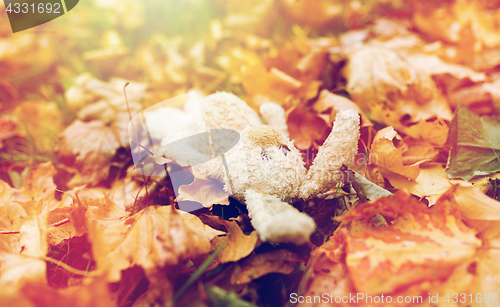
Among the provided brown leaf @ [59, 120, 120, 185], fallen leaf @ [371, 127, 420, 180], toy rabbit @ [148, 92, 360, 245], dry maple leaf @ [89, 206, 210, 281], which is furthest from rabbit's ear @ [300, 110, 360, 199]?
brown leaf @ [59, 120, 120, 185]

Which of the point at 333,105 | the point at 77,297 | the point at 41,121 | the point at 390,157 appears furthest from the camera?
the point at 41,121

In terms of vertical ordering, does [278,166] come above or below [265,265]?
above

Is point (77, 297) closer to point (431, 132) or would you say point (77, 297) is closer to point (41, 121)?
point (431, 132)

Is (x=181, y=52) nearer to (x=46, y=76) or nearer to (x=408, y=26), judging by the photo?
(x=46, y=76)

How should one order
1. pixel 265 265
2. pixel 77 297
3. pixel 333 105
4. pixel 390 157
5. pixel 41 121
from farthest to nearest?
pixel 41 121, pixel 333 105, pixel 390 157, pixel 265 265, pixel 77 297

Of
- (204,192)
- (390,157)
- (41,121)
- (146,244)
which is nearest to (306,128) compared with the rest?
(390,157)

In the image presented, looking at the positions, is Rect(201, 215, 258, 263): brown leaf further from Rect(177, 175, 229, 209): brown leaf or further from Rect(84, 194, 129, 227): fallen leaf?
Rect(84, 194, 129, 227): fallen leaf

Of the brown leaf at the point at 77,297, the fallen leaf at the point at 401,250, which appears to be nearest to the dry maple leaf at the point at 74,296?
the brown leaf at the point at 77,297
